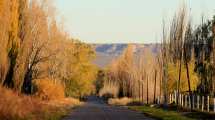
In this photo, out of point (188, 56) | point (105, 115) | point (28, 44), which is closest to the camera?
point (105, 115)

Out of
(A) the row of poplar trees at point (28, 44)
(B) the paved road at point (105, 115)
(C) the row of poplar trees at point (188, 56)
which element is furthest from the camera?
(C) the row of poplar trees at point (188, 56)

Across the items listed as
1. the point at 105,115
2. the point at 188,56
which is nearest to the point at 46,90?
the point at 188,56

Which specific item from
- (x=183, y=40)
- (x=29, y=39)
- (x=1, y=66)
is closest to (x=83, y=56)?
(x=183, y=40)

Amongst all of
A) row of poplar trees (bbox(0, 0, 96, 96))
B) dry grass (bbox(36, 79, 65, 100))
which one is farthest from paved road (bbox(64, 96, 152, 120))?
dry grass (bbox(36, 79, 65, 100))

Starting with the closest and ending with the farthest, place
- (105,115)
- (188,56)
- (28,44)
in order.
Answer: (105,115) → (28,44) → (188,56)

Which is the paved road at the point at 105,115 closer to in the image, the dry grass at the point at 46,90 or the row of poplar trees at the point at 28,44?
the row of poplar trees at the point at 28,44

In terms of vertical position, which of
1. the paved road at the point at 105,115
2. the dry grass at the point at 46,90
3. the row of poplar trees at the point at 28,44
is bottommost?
Result: the paved road at the point at 105,115

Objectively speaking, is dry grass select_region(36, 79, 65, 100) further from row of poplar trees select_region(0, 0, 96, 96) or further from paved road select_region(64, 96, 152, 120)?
paved road select_region(64, 96, 152, 120)

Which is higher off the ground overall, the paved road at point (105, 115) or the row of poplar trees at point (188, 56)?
the row of poplar trees at point (188, 56)

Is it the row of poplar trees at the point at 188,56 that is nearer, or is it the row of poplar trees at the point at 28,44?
the row of poplar trees at the point at 28,44

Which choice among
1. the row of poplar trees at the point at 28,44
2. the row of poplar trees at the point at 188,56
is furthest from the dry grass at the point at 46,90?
the row of poplar trees at the point at 188,56

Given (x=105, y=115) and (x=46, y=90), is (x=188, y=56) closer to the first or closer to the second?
(x=46, y=90)

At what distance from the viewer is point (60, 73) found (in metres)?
89.9

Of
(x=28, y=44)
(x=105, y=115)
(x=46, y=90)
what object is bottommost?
(x=105, y=115)
